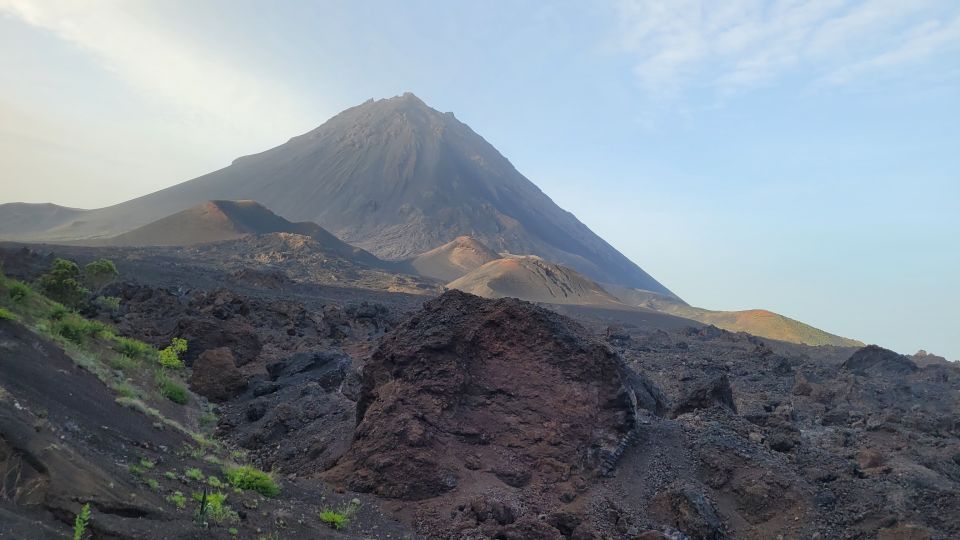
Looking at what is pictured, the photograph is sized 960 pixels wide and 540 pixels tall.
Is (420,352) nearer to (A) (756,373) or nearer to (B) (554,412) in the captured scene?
(B) (554,412)

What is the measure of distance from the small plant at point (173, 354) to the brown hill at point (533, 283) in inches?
1983

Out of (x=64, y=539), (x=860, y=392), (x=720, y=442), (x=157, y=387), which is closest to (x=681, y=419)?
(x=720, y=442)

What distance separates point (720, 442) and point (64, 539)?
29.4 ft

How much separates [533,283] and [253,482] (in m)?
67.9

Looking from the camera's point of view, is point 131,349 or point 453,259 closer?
point 131,349

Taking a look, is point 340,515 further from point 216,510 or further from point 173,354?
point 173,354

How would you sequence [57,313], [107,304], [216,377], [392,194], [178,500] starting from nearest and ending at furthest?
[178,500] < [57,313] < [216,377] < [107,304] < [392,194]

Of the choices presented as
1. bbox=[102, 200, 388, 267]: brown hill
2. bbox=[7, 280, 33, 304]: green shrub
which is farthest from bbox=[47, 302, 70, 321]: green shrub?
bbox=[102, 200, 388, 267]: brown hill

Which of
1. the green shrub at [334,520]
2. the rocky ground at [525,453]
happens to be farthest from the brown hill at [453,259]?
the green shrub at [334,520]

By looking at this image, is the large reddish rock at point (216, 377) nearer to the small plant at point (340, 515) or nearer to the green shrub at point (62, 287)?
the green shrub at point (62, 287)

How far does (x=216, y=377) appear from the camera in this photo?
1603cm

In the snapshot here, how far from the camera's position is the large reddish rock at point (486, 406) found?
9328 mm

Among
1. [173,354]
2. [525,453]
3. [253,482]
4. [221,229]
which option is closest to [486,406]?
[525,453]

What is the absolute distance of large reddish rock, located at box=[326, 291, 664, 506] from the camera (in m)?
9.33
